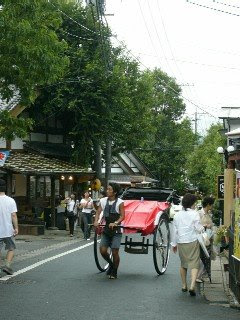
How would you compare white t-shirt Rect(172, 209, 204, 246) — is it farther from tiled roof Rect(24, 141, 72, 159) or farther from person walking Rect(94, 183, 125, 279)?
tiled roof Rect(24, 141, 72, 159)

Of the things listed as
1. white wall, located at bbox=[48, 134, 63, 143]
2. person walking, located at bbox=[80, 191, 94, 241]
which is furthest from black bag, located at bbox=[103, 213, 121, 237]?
white wall, located at bbox=[48, 134, 63, 143]

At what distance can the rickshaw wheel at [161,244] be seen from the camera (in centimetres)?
1361

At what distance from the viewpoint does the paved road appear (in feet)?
30.0

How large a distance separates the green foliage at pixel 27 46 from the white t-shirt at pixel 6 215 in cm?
368

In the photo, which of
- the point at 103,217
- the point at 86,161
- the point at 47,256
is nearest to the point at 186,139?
the point at 86,161

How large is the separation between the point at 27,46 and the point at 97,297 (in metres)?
6.71

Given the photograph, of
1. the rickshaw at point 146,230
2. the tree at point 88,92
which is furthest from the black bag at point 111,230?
the tree at point 88,92

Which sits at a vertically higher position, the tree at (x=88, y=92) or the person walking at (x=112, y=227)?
the tree at (x=88, y=92)

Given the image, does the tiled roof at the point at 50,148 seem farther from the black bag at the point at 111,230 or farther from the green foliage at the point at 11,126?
the black bag at the point at 111,230

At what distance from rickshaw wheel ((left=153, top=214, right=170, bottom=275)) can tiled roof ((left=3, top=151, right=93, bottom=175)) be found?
13478 mm

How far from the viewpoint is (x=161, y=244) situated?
14.1m

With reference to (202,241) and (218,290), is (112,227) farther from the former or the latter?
(218,290)

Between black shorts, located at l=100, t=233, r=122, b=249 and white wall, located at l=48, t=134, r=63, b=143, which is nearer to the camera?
black shorts, located at l=100, t=233, r=122, b=249

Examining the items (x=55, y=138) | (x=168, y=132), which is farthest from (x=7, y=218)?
(x=168, y=132)
